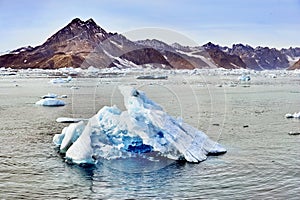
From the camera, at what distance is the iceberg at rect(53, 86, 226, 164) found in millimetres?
9875

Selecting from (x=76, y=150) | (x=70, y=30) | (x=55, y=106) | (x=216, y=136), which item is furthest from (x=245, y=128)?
(x=70, y=30)

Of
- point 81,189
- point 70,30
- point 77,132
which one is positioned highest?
point 70,30

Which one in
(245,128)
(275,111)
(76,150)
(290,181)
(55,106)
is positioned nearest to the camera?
(290,181)

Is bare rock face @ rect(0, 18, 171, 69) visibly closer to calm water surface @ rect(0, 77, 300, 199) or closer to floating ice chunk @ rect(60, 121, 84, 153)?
calm water surface @ rect(0, 77, 300, 199)

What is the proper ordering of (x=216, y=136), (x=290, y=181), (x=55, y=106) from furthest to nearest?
(x=55, y=106), (x=216, y=136), (x=290, y=181)

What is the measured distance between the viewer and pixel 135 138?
397 inches

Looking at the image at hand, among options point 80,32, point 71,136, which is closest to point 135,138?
point 71,136

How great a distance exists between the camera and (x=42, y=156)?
10.2 metres

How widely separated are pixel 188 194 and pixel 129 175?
61.5 inches

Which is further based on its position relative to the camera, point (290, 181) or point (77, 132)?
point (77, 132)

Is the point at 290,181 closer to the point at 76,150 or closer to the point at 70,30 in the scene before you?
the point at 76,150

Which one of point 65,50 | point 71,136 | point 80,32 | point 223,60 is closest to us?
point 71,136

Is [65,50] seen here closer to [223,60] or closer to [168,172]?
[223,60]

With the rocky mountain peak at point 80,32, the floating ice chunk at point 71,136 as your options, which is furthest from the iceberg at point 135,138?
the rocky mountain peak at point 80,32
